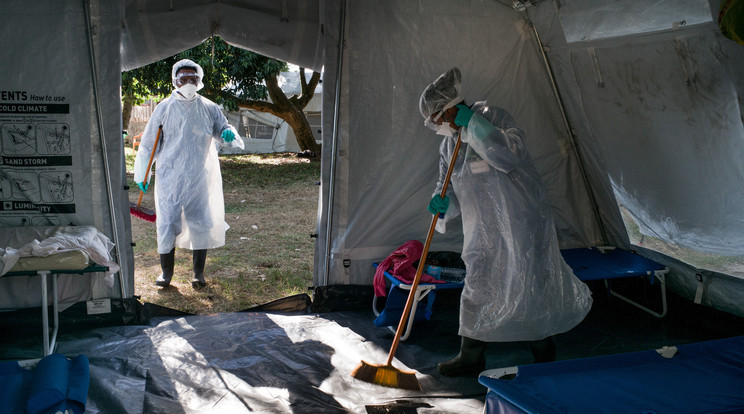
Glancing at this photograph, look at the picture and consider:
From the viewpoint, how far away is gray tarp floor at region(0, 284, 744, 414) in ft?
8.58

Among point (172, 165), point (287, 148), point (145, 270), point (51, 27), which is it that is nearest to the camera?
point (51, 27)

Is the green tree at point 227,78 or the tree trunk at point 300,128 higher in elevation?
the green tree at point 227,78

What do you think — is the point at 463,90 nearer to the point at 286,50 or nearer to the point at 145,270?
the point at 286,50

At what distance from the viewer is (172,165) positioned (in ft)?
13.7

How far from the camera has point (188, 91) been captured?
4156 mm

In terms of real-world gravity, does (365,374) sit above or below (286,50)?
below

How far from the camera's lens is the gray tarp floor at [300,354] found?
2.62m

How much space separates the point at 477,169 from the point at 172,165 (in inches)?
94.2

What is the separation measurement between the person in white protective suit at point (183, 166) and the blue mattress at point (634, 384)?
278cm

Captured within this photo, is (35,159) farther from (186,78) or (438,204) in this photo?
(438,204)

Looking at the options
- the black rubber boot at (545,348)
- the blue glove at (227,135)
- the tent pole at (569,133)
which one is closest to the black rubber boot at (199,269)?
the blue glove at (227,135)

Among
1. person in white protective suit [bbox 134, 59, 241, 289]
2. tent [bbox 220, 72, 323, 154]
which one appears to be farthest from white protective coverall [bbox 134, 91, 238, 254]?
tent [bbox 220, 72, 323, 154]

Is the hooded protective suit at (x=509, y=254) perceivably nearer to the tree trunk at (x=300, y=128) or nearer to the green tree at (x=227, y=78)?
the green tree at (x=227, y=78)

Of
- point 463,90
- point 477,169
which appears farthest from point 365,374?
point 463,90
